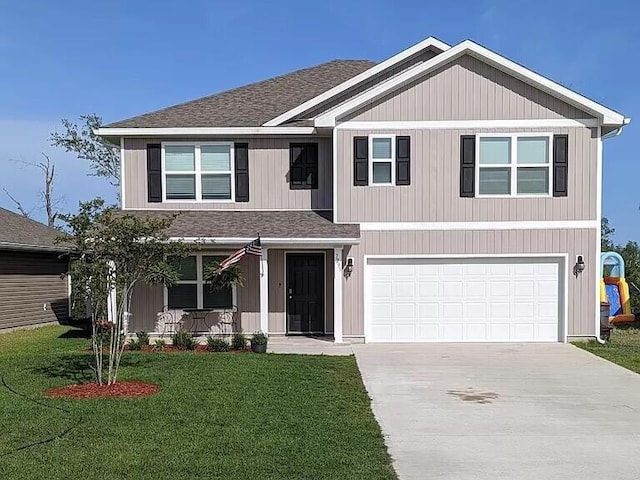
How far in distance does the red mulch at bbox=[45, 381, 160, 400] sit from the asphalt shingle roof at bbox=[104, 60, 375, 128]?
8.07 m

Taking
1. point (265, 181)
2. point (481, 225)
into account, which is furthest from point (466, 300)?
point (265, 181)

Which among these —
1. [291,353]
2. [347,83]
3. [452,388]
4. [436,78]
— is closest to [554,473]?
[452,388]

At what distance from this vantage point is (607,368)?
11.6 meters

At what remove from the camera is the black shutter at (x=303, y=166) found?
51.6ft

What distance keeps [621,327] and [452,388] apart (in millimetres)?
10966

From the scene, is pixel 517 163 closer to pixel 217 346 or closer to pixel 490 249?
pixel 490 249

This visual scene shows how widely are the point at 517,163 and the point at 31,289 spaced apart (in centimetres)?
1483

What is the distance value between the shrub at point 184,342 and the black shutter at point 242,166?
4.16 m

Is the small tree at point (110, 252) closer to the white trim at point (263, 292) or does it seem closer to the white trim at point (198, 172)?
the white trim at point (263, 292)

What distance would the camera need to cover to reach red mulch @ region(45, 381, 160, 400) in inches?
345

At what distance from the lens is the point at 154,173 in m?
15.7

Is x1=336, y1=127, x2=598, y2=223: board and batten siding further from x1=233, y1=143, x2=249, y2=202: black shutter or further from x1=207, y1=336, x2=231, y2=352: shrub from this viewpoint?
x1=207, y1=336, x2=231, y2=352: shrub

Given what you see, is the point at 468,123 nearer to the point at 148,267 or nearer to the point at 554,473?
the point at 148,267

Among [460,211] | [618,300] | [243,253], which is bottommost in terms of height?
[618,300]
